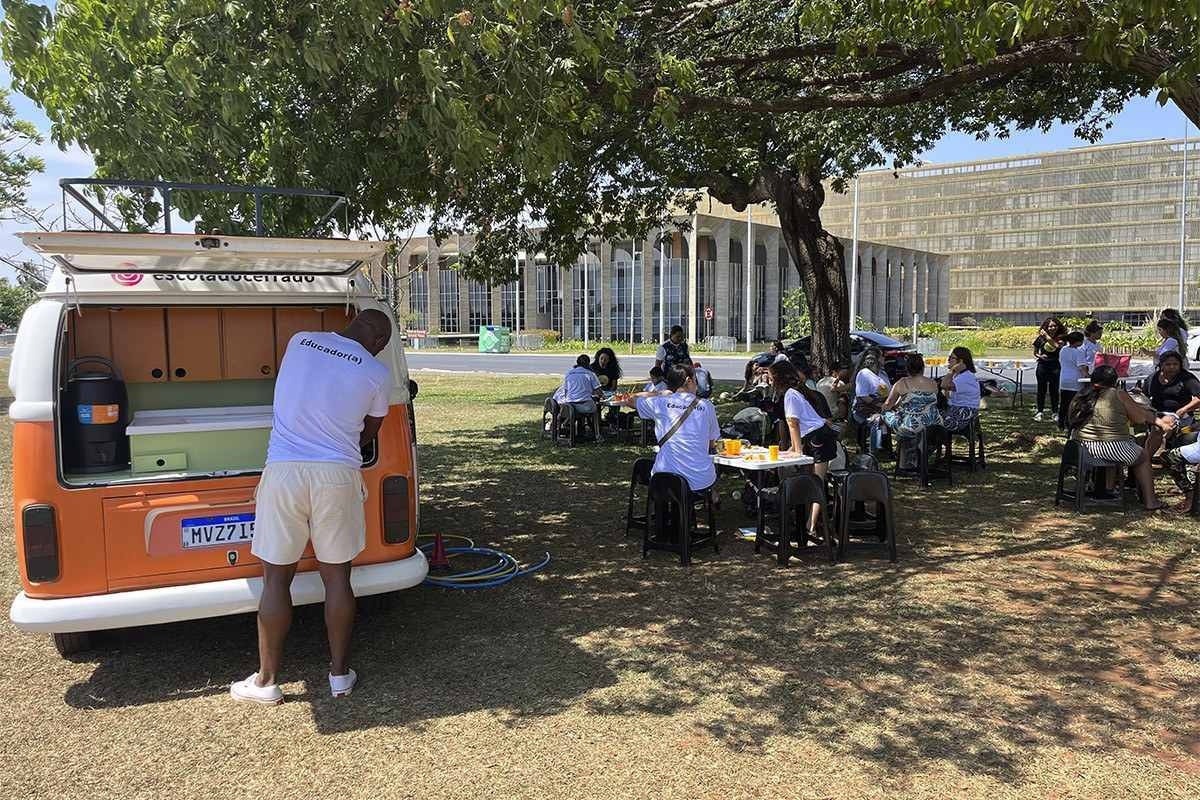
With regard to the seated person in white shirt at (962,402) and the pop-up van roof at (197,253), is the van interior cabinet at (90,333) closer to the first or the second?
the pop-up van roof at (197,253)

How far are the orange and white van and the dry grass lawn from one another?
474mm

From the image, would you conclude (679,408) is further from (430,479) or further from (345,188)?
(430,479)

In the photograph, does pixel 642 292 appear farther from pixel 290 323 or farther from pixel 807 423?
pixel 290 323

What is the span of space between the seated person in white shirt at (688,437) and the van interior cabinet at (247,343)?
2.79 m

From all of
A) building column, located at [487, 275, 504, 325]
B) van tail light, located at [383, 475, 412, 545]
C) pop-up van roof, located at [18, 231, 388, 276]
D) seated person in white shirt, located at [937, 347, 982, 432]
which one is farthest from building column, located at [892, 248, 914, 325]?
pop-up van roof, located at [18, 231, 388, 276]

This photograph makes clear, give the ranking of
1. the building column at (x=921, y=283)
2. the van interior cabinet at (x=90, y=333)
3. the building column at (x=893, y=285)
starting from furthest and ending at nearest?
the building column at (x=921, y=283) < the building column at (x=893, y=285) < the van interior cabinet at (x=90, y=333)

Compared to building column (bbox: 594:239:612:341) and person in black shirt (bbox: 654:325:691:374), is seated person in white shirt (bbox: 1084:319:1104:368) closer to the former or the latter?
person in black shirt (bbox: 654:325:691:374)

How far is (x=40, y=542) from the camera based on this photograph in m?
4.12

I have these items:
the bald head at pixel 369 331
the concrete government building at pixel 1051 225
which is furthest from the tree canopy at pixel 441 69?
the concrete government building at pixel 1051 225

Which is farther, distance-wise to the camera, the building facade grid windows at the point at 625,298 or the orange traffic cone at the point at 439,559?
the building facade grid windows at the point at 625,298

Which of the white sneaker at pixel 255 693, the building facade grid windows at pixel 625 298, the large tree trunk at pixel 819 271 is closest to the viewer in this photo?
the white sneaker at pixel 255 693

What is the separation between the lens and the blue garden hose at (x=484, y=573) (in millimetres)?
5934

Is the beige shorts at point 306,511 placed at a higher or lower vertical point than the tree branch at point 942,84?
lower

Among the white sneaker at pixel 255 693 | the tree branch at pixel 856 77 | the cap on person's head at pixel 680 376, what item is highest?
the tree branch at pixel 856 77
